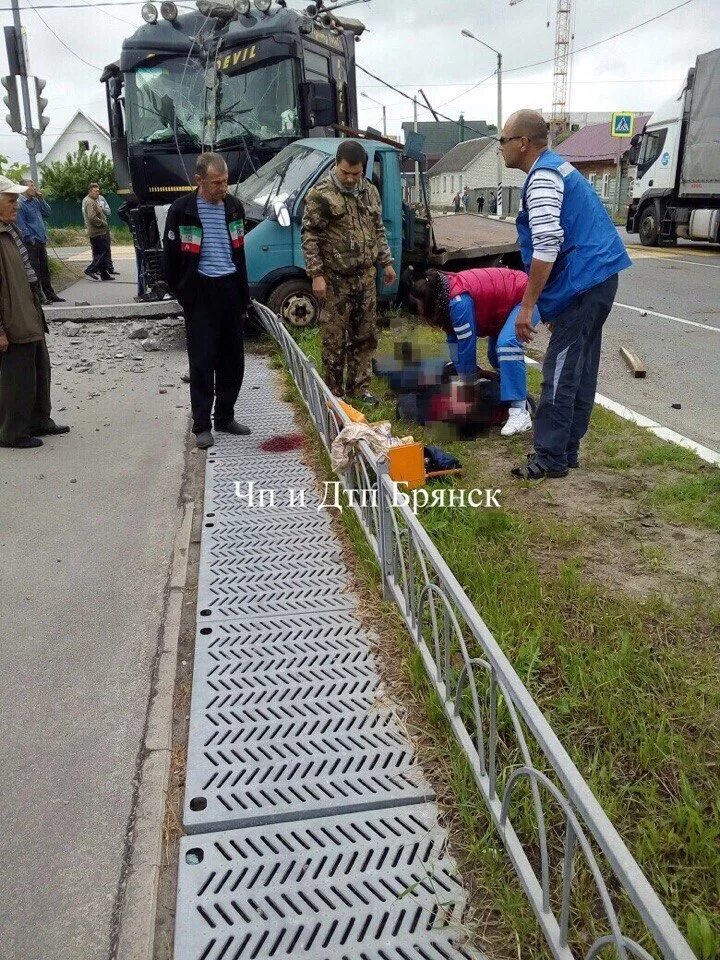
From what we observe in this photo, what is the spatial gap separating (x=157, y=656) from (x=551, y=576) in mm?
1650

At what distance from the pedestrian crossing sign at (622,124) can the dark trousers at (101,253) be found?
1769 centimetres

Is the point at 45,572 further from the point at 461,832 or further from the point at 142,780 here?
the point at 461,832

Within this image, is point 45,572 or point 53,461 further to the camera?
point 53,461

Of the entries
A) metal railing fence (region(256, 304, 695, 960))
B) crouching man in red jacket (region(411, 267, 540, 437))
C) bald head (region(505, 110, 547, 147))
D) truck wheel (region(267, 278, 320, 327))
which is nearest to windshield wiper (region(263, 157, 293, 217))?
truck wheel (region(267, 278, 320, 327))

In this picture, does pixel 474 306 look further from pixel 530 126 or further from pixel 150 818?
pixel 150 818

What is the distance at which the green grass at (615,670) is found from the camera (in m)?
1.94

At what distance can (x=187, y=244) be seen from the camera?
4.81 meters

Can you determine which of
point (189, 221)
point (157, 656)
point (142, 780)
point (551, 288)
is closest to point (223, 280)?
point (189, 221)

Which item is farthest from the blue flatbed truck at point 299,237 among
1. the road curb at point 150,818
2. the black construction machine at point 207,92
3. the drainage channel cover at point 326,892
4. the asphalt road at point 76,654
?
the drainage channel cover at point 326,892

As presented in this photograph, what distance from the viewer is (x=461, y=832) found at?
6.82ft

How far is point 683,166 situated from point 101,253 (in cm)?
1290

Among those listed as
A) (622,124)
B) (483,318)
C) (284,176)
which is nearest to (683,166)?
(622,124)

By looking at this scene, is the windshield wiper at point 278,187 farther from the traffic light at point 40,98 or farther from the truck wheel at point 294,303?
the traffic light at point 40,98

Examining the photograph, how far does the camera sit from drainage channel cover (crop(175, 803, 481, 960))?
179 cm
